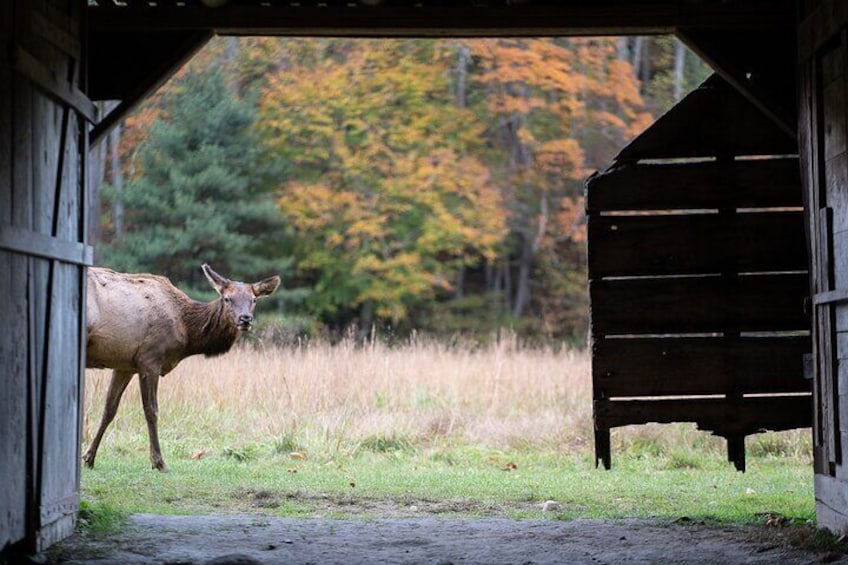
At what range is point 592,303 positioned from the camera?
1009cm

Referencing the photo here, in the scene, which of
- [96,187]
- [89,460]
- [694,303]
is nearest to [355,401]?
[89,460]

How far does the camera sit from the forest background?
2312 cm

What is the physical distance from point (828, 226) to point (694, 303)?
2614 millimetres

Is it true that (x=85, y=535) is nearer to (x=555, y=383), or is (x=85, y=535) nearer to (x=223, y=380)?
(x=223, y=380)

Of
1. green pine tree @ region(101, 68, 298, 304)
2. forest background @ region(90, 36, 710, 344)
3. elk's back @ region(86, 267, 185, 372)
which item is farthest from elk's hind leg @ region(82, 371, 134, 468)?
green pine tree @ region(101, 68, 298, 304)

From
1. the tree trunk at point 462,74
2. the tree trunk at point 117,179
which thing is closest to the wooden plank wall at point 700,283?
the tree trunk at point 117,179

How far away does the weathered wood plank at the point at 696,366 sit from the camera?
33.1 feet

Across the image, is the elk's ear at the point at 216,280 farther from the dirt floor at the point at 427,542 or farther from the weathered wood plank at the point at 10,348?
the weathered wood plank at the point at 10,348

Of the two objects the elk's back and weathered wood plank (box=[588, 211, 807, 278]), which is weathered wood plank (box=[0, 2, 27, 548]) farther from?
the elk's back

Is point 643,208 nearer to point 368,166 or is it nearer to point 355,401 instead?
point 355,401

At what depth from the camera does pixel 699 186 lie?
33.4 feet

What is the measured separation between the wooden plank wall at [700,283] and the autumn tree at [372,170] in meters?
14.8

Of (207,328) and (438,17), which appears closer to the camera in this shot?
(438,17)

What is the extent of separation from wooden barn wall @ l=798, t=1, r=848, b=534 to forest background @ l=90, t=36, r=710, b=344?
604 inches
